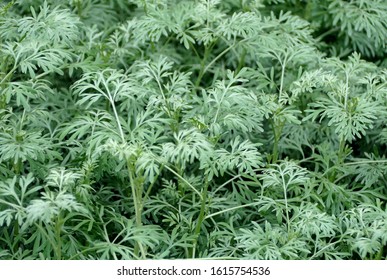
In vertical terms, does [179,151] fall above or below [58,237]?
above

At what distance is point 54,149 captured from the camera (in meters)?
3.37

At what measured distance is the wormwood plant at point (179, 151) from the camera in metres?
2.97

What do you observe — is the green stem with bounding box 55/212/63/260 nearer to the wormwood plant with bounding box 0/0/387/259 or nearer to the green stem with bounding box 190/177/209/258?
the wormwood plant with bounding box 0/0/387/259

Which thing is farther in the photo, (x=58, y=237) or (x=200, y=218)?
(x=200, y=218)

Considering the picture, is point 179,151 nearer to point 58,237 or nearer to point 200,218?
point 200,218

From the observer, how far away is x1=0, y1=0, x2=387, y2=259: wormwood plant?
297 centimetres

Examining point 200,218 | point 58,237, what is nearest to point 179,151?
point 200,218

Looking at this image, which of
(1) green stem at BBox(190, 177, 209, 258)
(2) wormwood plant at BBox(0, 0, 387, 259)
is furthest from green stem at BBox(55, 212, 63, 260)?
(1) green stem at BBox(190, 177, 209, 258)

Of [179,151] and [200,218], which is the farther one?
[200,218]

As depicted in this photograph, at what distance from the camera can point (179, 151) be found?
287 cm

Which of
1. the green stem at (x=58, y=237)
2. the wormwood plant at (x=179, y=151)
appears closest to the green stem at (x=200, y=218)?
the wormwood plant at (x=179, y=151)

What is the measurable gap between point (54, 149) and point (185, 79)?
0.77 meters

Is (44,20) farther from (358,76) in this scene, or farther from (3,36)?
(358,76)

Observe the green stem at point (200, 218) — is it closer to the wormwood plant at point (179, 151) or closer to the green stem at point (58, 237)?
the wormwood plant at point (179, 151)
